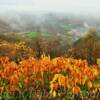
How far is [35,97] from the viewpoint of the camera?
52.2 feet

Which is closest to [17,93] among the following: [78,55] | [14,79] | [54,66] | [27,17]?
[14,79]

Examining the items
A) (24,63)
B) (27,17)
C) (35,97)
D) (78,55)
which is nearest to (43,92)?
(35,97)

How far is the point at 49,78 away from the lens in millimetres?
16438

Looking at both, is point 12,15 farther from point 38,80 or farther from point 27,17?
point 38,80

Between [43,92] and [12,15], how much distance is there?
17178 centimetres

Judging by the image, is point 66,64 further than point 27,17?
No

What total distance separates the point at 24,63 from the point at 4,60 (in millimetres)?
1176

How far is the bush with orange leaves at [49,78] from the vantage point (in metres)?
15.7

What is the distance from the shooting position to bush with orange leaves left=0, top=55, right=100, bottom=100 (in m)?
15.7

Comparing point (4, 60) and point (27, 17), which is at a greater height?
point (4, 60)

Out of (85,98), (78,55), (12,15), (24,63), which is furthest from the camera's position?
(12,15)

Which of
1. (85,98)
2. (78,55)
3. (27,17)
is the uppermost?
(85,98)

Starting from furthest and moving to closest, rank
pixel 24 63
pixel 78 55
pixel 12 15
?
pixel 12 15
pixel 78 55
pixel 24 63

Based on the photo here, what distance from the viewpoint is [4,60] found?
1781 centimetres
